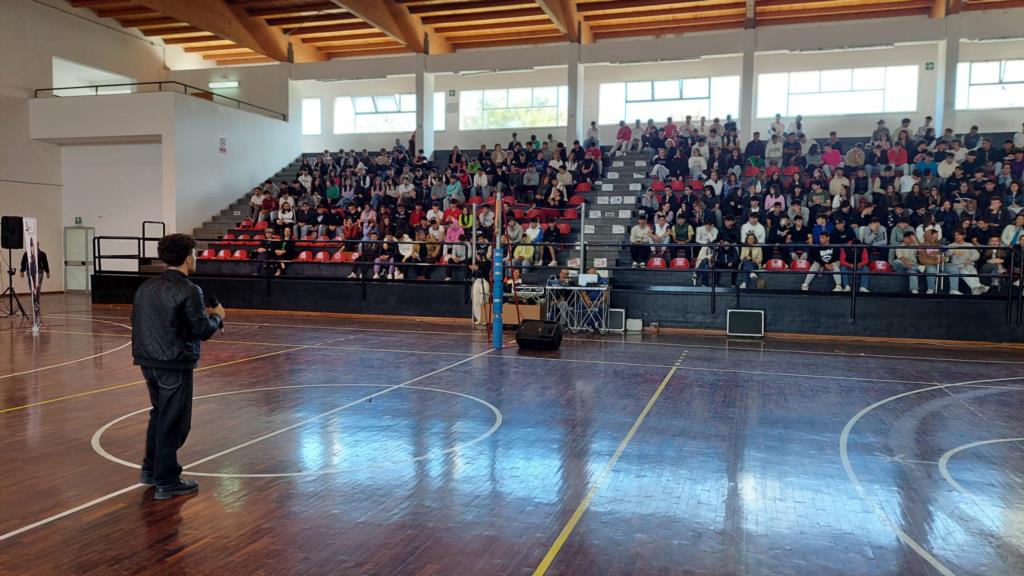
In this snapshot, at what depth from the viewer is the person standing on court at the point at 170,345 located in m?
4.28

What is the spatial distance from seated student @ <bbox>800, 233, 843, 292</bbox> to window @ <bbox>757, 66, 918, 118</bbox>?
10009 mm

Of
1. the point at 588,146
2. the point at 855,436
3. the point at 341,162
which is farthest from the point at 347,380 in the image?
the point at 341,162

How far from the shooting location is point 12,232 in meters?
13.9

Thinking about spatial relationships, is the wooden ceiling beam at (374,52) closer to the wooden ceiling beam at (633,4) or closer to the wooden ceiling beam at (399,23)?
the wooden ceiling beam at (399,23)

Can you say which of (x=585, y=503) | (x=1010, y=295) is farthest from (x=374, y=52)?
(x=585, y=503)

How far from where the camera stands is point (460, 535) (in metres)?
3.90

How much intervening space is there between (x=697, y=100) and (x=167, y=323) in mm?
21799

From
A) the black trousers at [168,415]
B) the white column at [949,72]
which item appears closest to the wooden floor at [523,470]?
the black trousers at [168,415]

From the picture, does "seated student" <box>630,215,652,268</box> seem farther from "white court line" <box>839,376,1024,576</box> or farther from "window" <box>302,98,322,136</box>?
"window" <box>302,98,322,136</box>

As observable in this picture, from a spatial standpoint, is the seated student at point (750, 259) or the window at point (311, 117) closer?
the seated student at point (750, 259)

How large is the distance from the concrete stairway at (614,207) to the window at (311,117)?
491 inches

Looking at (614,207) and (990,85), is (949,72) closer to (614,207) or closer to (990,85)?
(990,85)

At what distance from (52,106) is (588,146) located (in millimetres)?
14852

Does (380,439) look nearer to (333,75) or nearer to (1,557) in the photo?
(1,557)
